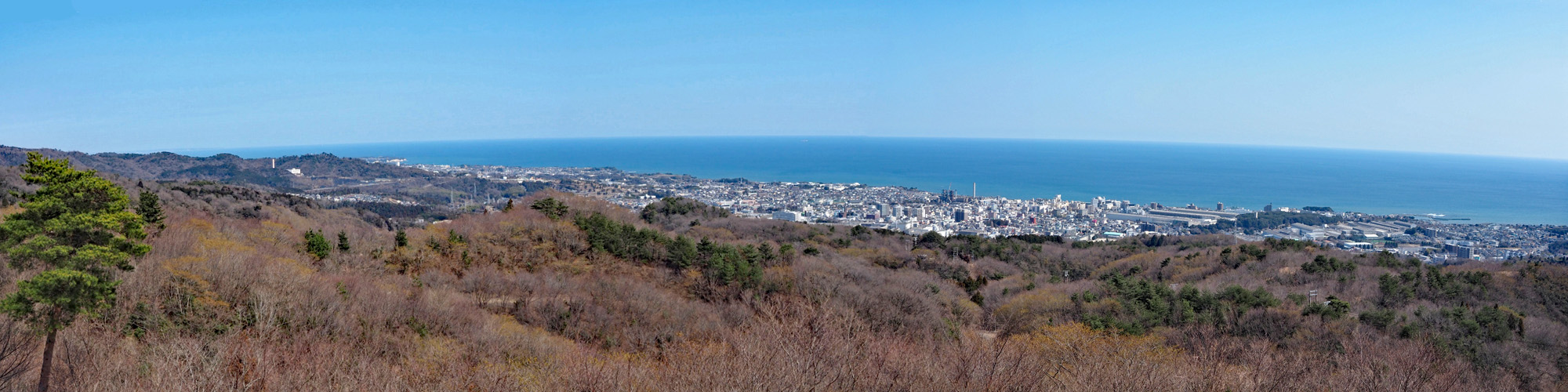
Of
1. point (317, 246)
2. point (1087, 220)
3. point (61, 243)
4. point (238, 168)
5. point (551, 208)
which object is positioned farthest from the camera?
point (238, 168)

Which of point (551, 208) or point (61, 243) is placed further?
point (551, 208)

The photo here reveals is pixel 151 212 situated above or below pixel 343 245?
above

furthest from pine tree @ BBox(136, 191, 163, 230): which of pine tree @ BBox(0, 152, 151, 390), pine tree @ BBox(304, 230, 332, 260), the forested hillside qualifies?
pine tree @ BBox(0, 152, 151, 390)

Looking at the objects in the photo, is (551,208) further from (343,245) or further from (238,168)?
(238,168)

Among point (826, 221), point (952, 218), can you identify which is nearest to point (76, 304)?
point (826, 221)

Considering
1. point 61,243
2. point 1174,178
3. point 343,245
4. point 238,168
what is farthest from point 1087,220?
point 238,168

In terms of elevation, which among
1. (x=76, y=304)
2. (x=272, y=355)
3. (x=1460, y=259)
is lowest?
(x=1460, y=259)

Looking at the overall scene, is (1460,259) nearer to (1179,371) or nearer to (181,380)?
(1179,371)
